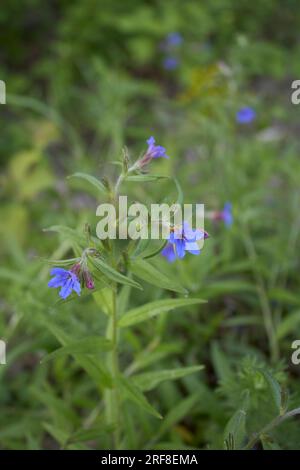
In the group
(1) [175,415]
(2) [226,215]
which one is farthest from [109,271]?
(2) [226,215]

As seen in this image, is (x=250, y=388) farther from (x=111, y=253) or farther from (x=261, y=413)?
(x=111, y=253)

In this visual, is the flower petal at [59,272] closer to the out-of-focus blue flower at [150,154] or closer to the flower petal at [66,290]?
the flower petal at [66,290]

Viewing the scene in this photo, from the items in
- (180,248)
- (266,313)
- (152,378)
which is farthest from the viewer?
(266,313)

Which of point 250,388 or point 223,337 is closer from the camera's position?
point 250,388

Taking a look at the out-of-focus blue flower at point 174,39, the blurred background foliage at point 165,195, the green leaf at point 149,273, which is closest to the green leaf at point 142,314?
the blurred background foliage at point 165,195

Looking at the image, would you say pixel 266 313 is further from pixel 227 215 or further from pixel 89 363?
pixel 89 363
